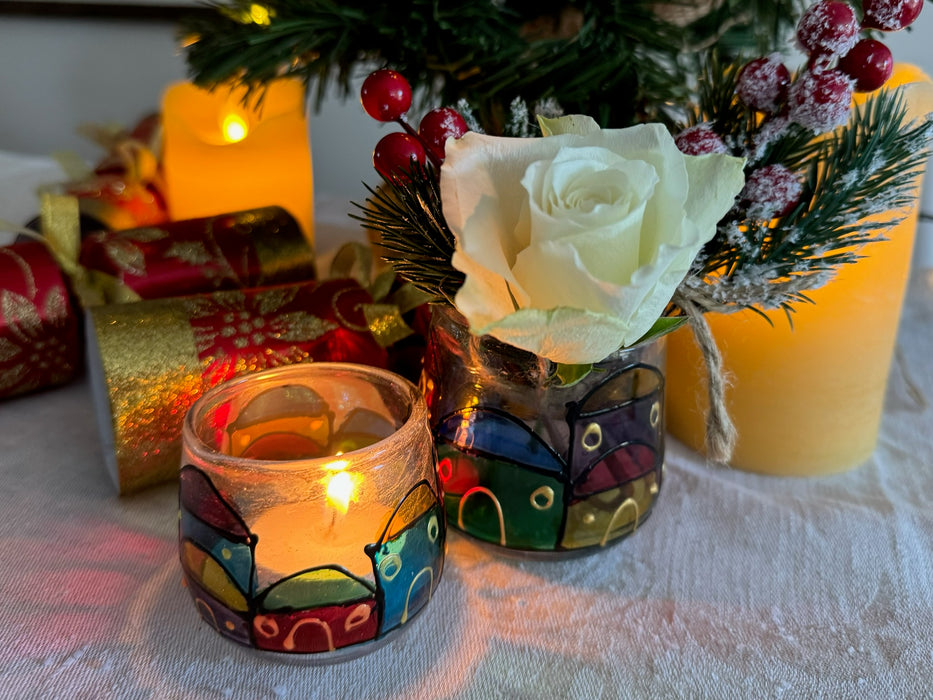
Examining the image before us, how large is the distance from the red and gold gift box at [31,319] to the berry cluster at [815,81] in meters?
0.32

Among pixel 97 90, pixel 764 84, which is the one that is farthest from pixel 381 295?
pixel 97 90

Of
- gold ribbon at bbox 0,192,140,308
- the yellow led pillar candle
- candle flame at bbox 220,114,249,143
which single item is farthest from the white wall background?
the yellow led pillar candle

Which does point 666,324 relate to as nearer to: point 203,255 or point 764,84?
point 764,84

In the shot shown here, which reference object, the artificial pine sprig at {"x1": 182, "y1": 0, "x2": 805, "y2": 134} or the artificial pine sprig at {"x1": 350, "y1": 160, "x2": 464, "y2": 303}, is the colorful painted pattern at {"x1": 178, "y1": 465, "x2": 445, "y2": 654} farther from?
the artificial pine sprig at {"x1": 182, "y1": 0, "x2": 805, "y2": 134}

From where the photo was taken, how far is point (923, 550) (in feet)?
1.06

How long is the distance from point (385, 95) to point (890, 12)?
0.51 feet

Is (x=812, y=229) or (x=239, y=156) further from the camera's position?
(x=239, y=156)

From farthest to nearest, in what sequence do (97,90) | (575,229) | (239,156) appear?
1. (97,90)
2. (239,156)
3. (575,229)

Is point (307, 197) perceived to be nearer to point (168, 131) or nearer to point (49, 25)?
point (168, 131)

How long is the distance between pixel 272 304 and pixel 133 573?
13 cm

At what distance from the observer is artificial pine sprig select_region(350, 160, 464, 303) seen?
26 centimetres

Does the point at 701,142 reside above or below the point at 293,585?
above

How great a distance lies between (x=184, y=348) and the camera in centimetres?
35

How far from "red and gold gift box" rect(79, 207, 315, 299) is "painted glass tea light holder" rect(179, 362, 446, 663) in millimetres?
171
